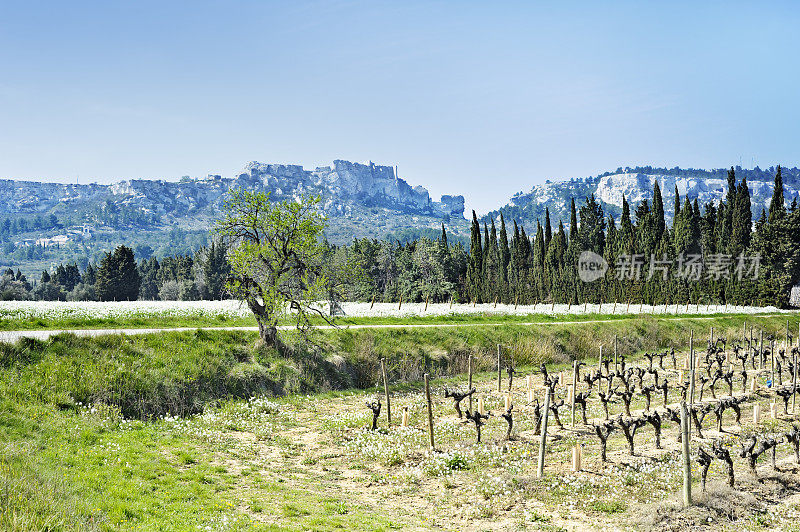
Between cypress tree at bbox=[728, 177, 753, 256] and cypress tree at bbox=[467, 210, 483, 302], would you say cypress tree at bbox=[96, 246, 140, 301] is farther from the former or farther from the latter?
cypress tree at bbox=[728, 177, 753, 256]

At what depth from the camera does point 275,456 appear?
19.9 m

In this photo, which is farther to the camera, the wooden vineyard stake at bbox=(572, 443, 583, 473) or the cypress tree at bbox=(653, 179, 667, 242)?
the cypress tree at bbox=(653, 179, 667, 242)

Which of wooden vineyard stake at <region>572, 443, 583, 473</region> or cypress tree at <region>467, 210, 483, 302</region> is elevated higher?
cypress tree at <region>467, 210, 483, 302</region>

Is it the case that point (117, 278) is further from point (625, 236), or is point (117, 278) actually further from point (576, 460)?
point (576, 460)

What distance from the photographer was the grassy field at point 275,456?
13133 millimetres

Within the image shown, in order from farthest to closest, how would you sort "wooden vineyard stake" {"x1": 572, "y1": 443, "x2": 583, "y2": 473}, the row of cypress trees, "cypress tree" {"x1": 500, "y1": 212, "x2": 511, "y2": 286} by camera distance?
"cypress tree" {"x1": 500, "y1": 212, "x2": 511, "y2": 286} → the row of cypress trees → "wooden vineyard stake" {"x1": 572, "y1": 443, "x2": 583, "y2": 473}

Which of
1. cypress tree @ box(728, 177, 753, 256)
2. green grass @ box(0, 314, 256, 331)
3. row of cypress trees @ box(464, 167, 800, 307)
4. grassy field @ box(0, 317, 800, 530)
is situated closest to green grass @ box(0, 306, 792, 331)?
green grass @ box(0, 314, 256, 331)

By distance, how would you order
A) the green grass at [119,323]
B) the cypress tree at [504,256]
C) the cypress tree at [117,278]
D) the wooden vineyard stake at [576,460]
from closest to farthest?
1. the wooden vineyard stake at [576,460]
2. the green grass at [119,323]
3. the cypress tree at [117,278]
4. the cypress tree at [504,256]

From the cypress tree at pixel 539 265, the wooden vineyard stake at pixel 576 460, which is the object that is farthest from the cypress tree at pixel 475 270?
the wooden vineyard stake at pixel 576 460

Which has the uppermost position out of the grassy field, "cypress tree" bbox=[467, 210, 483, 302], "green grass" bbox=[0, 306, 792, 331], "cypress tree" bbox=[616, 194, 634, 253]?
"cypress tree" bbox=[616, 194, 634, 253]

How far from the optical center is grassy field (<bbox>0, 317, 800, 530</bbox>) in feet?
43.1

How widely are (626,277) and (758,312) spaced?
23739 mm

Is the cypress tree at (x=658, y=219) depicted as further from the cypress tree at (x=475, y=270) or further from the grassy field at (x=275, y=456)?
the grassy field at (x=275, y=456)

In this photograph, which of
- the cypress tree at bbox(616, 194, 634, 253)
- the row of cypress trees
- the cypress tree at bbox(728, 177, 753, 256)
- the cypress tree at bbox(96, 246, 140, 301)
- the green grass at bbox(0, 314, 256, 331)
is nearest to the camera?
the green grass at bbox(0, 314, 256, 331)
